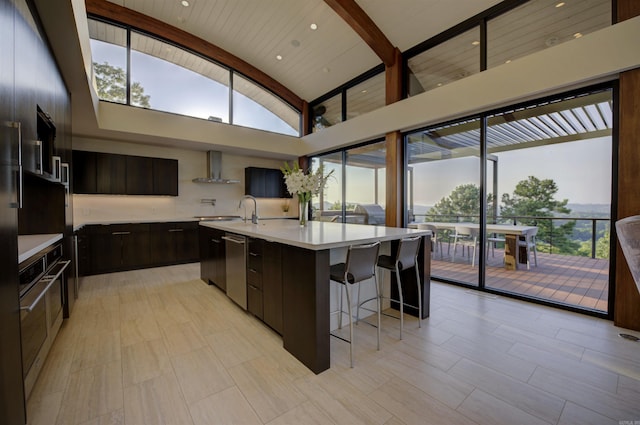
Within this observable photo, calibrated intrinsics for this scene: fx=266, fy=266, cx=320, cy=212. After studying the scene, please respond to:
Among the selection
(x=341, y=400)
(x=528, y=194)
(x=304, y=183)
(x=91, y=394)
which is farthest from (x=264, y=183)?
(x=341, y=400)

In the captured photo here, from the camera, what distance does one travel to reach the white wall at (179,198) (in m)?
4.86

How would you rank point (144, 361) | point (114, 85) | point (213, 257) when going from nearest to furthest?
point (144, 361) < point (213, 257) < point (114, 85)

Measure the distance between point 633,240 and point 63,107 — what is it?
479 cm

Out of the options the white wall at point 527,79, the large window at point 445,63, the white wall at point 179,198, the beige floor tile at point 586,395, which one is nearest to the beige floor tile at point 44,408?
the beige floor tile at point 586,395

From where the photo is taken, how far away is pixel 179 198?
5.70 m

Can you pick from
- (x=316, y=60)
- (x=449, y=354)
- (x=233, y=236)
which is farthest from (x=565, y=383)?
(x=316, y=60)

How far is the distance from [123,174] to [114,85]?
5.07 ft

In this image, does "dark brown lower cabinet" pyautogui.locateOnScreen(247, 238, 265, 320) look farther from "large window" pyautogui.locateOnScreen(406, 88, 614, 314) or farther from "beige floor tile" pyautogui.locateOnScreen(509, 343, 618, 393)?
"large window" pyautogui.locateOnScreen(406, 88, 614, 314)

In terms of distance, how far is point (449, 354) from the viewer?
2076 mm

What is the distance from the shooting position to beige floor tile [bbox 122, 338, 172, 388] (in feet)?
5.97

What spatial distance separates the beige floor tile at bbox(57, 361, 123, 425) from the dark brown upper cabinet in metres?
4.75

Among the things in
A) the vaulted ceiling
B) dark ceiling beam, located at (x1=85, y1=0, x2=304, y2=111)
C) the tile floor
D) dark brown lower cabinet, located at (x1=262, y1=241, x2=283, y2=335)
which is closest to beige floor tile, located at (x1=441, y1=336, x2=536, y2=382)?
the tile floor

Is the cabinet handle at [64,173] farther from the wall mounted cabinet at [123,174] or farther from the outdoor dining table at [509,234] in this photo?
the outdoor dining table at [509,234]

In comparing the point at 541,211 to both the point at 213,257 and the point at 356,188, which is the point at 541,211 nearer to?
the point at 356,188
